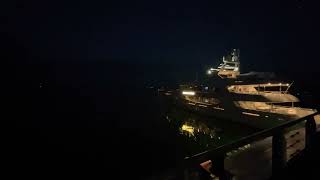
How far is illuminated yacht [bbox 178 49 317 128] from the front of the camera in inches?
978

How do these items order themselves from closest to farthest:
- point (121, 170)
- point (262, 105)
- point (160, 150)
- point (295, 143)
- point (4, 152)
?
point (295, 143)
point (121, 170)
point (160, 150)
point (4, 152)
point (262, 105)

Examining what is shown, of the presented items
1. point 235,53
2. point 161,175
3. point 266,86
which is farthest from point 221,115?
point 161,175

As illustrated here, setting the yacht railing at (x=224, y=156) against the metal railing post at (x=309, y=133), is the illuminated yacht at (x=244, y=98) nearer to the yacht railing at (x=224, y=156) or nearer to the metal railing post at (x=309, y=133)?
the metal railing post at (x=309, y=133)

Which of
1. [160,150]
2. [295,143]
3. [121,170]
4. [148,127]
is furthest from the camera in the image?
[148,127]

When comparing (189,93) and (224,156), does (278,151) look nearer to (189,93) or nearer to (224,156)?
(224,156)

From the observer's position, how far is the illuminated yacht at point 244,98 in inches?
978

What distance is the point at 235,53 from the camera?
126ft

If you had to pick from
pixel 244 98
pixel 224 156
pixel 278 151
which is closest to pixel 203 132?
pixel 244 98

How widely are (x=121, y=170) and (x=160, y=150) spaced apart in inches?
210

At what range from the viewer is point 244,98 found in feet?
89.5

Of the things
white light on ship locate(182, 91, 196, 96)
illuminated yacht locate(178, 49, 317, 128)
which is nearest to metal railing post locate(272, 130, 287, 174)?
illuminated yacht locate(178, 49, 317, 128)

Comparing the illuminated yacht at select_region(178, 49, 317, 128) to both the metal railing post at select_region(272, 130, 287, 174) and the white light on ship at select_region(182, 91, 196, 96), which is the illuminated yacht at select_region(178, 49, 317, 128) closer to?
the white light on ship at select_region(182, 91, 196, 96)

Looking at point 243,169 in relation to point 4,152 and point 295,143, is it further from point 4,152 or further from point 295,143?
point 4,152

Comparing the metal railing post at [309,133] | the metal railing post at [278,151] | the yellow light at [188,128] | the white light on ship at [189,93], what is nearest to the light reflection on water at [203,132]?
the yellow light at [188,128]
